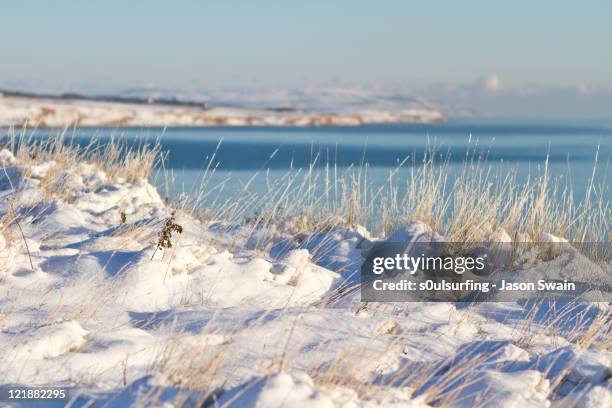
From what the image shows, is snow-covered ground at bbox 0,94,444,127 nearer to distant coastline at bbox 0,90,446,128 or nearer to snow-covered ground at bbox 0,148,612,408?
distant coastline at bbox 0,90,446,128

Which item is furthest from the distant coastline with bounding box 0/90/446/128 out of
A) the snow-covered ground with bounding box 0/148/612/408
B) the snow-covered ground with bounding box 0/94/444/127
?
the snow-covered ground with bounding box 0/148/612/408

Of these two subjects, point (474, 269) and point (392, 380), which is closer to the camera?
point (392, 380)

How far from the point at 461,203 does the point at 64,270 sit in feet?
10.5

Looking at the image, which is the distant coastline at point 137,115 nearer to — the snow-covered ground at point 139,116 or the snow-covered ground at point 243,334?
the snow-covered ground at point 139,116

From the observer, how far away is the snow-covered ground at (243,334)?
2.66 meters

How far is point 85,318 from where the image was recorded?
3324 mm

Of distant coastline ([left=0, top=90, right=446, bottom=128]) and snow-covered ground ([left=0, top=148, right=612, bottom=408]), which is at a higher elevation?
snow-covered ground ([left=0, top=148, right=612, bottom=408])

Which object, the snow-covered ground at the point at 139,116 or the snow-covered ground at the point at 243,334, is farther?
the snow-covered ground at the point at 139,116

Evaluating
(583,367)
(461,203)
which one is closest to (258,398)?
(583,367)

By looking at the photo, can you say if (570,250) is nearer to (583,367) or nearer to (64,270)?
(583,367)

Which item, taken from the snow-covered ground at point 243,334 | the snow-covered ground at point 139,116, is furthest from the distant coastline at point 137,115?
the snow-covered ground at point 243,334

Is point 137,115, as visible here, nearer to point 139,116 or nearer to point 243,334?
point 139,116

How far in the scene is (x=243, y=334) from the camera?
10.3ft

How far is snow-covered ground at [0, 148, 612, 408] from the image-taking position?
266 cm
